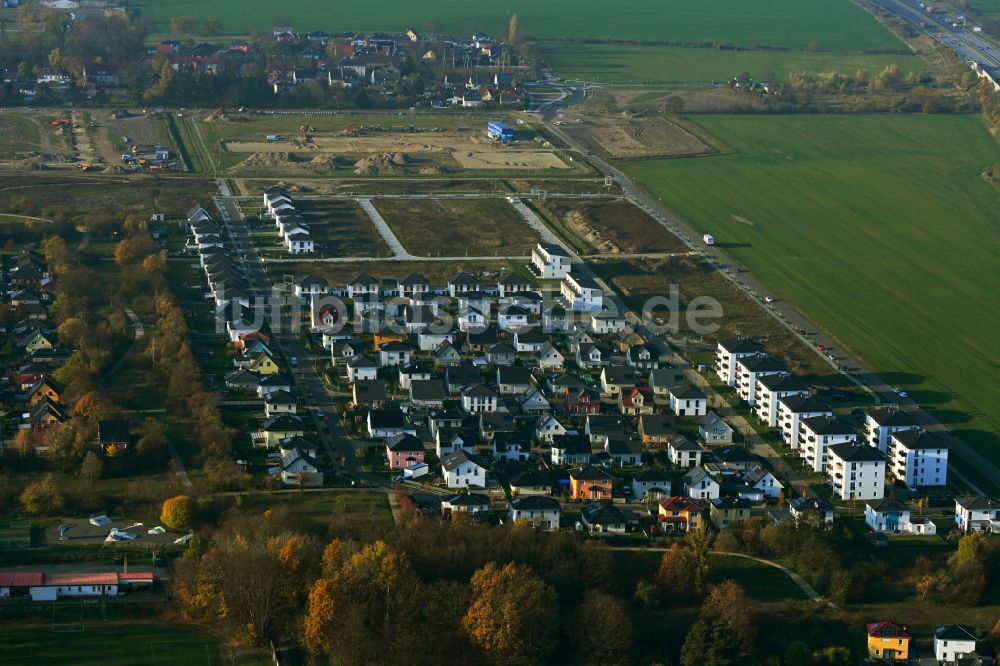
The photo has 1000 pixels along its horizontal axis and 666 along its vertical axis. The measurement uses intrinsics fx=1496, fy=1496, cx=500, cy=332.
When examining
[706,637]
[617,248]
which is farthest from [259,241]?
[706,637]

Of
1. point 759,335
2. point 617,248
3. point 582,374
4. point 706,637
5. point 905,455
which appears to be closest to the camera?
point 706,637

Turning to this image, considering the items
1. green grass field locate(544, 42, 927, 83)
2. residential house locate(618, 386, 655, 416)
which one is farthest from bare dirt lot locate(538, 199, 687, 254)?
green grass field locate(544, 42, 927, 83)

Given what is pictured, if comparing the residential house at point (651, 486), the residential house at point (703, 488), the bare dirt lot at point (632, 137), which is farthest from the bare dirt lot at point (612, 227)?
the residential house at point (703, 488)

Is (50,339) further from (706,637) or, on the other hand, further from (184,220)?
(706,637)

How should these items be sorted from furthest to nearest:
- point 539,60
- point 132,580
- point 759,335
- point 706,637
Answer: point 539,60 → point 759,335 → point 132,580 → point 706,637

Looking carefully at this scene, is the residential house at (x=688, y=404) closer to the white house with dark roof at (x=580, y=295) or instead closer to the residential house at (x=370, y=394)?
the residential house at (x=370, y=394)

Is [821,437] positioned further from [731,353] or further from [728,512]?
[731,353]
